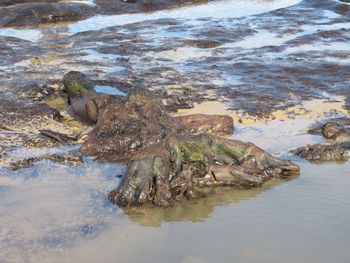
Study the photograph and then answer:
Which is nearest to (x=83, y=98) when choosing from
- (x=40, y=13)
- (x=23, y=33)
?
(x=23, y=33)

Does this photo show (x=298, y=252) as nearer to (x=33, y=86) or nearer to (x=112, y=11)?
(x=33, y=86)

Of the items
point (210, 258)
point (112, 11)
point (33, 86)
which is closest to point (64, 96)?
point (33, 86)

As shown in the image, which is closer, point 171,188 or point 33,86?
point 171,188

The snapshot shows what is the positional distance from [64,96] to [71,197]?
4.98 metres

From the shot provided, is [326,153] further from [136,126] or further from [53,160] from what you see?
[53,160]

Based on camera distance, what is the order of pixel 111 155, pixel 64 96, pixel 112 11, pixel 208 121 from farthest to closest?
pixel 112 11
pixel 64 96
pixel 208 121
pixel 111 155

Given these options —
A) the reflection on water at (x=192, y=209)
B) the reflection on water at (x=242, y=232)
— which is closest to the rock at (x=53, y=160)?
the reflection on water at (x=192, y=209)

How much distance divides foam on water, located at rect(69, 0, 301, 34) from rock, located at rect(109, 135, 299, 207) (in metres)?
14.0

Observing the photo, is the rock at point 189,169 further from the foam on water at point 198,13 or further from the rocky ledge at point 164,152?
the foam on water at point 198,13

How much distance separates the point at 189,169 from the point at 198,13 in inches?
724

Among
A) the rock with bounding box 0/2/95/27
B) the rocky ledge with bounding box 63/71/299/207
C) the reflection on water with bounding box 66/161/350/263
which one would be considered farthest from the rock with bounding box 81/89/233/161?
the rock with bounding box 0/2/95/27

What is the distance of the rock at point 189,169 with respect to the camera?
6.77 m

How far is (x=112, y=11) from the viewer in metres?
25.3

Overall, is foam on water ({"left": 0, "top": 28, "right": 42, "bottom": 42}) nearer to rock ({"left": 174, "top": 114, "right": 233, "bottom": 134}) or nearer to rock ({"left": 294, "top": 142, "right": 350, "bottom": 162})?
rock ({"left": 174, "top": 114, "right": 233, "bottom": 134})
